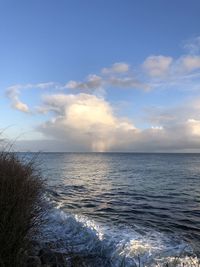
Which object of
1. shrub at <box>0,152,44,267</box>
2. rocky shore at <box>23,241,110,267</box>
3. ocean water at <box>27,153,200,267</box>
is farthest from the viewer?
ocean water at <box>27,153,200,267</box>

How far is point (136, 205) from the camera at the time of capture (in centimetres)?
2323

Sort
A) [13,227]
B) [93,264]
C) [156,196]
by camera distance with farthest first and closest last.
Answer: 1. [156,196]
2. [93,264]
3. [13,227]

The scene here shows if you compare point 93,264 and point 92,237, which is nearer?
point 93,264

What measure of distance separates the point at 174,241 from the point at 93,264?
16.2 feet

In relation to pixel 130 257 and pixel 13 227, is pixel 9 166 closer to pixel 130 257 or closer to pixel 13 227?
pixel 13 227

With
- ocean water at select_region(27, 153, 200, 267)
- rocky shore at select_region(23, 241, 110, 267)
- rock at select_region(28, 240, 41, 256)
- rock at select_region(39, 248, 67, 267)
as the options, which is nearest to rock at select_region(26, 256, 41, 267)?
rocky shore at select_region(23, 241, 110, 267)

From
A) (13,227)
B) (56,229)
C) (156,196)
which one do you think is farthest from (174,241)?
(156,196)

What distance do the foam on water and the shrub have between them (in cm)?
217

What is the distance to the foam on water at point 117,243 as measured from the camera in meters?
10.4

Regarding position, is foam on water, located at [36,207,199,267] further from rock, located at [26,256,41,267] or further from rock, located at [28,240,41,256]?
rock, located at [26,256,41,267]

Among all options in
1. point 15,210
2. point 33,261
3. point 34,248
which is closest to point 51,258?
point 34,248

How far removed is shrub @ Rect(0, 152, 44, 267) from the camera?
6.25 metres

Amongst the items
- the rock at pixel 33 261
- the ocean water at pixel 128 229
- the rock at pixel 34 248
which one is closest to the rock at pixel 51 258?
the rock at pixel 34 248

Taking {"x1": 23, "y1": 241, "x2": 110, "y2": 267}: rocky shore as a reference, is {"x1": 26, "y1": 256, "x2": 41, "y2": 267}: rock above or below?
above
